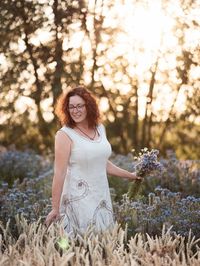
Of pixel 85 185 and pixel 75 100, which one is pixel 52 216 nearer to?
pixel 85 185

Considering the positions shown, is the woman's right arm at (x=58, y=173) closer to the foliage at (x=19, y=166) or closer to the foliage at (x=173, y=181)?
the foliage at (x=173, y=181)

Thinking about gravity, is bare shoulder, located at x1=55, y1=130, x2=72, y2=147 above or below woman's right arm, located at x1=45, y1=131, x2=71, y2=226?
above

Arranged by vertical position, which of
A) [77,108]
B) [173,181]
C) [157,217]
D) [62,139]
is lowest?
[173,181]

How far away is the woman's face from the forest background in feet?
13.8

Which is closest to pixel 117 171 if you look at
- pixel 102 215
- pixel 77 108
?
pixel 102 215

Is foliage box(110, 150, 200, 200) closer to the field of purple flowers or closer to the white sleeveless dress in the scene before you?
the field of purple flowers

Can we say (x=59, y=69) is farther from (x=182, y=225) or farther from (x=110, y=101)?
(x=182, y=225)

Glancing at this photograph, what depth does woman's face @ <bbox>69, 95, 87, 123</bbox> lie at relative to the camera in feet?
15.2

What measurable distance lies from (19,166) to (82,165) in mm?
4581

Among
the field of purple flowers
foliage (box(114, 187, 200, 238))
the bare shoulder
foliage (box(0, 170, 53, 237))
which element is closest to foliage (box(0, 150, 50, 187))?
the field of purple flowers

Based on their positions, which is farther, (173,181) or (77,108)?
(173,181)

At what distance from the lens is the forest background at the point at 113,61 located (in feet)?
29.5

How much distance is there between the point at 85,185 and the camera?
4.63 meters

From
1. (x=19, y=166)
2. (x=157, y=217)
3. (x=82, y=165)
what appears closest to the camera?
(x=82, y=165)
